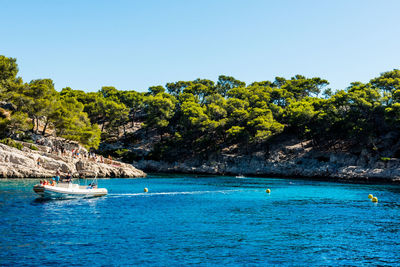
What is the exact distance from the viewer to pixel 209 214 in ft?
111

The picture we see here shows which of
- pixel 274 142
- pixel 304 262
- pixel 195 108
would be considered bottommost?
pixel 304 262

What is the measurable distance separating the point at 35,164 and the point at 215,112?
6050cm

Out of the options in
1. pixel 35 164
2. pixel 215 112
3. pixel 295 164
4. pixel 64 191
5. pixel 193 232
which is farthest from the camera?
pixel 215 112

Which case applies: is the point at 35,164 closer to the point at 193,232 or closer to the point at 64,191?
the point at 64,191

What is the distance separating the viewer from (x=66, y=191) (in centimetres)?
4116

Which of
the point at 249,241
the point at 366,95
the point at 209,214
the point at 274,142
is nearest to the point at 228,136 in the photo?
the point at 274,142

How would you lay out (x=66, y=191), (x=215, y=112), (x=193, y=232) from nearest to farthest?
(x=193, y=232)
(x=66, y=191)
(x=215, y=112)

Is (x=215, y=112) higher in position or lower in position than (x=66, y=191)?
higher

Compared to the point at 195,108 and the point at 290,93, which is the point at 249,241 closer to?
the point at 195,108

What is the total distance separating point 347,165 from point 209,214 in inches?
2314

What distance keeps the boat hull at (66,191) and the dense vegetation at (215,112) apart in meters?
37.9

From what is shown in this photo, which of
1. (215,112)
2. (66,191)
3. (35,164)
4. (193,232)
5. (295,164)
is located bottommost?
(193,232)

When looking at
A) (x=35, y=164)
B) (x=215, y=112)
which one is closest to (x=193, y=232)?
(x=35, y=164)

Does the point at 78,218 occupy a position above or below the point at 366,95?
below
